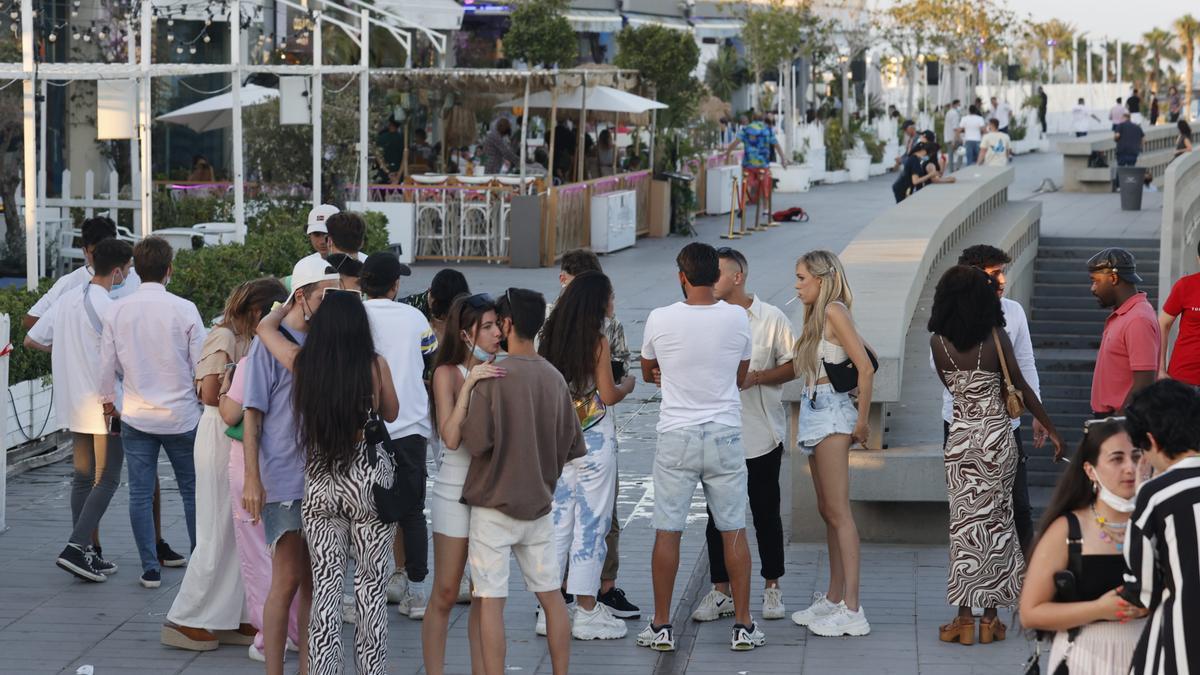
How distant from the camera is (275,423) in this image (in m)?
6.29

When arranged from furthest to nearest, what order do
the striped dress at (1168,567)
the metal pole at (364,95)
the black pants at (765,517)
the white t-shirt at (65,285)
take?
the metal pole at (364,95) < the white t-shirt at (65,285) < the black pants at (765,517) < the striped dress at (1168,567)

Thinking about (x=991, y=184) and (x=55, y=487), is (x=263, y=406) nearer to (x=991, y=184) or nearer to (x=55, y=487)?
(x=55, y=487)

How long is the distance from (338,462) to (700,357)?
5.61 ft

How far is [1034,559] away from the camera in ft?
14.7

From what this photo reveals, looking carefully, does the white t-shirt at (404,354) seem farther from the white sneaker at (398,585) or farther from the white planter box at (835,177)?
the white planter box at (835,177)

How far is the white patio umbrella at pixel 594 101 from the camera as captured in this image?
78.4 feet

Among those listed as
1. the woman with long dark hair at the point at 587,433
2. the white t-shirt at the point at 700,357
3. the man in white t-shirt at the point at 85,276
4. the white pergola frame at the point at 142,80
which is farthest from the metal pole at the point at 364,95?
the white t-shirt at the point at 700,357

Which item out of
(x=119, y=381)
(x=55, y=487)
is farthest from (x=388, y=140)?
(x=119, y=381)

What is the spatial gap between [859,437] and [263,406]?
264 cm

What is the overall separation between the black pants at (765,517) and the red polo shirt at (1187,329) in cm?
238

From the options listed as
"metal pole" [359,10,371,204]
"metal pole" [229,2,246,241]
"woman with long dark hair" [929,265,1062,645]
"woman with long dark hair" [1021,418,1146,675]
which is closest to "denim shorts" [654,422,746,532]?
"woman with long dark hair" [929,265,1062,645]

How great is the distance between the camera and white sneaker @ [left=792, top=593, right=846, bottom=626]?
748 cm

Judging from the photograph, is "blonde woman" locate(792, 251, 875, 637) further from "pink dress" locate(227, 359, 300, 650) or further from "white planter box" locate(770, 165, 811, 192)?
"white planter box" locate(770, 165, 811, 192)

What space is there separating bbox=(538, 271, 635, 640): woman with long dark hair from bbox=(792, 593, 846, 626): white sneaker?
87 centimetres
